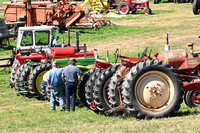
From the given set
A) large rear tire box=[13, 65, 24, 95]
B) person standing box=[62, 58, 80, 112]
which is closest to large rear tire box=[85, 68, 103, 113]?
person standing box=[62, 58, 80, 112]

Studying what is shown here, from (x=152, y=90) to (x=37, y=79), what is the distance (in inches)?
242

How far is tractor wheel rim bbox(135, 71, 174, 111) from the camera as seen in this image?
395 inches

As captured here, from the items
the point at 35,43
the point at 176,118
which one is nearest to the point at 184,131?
the point at 176,118

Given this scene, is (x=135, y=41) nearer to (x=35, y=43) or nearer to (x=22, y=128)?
(x=35, y=43)

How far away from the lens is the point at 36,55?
1666 centimetres

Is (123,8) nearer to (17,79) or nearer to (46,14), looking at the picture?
(46,14)

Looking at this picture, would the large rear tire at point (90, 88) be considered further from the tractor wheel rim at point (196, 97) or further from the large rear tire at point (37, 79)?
the large rear tire at point (37, 79)

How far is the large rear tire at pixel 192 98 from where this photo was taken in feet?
39.5

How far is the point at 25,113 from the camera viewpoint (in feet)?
41.5

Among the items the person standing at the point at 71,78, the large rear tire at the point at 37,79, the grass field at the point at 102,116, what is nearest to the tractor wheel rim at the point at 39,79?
the large rear tire at the point at 37,79

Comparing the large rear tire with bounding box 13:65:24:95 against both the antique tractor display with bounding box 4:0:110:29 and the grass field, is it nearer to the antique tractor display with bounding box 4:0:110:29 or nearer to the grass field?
the grass field

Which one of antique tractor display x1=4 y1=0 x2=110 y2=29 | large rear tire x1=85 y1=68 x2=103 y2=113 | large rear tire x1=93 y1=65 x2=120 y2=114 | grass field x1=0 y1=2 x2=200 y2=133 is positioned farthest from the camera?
antique tractor display x1=4 y1=0 x2=110 y2=29

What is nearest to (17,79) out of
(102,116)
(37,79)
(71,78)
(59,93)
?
(37,79)

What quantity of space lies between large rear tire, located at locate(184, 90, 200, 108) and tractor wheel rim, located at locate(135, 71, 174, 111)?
6.67ft
